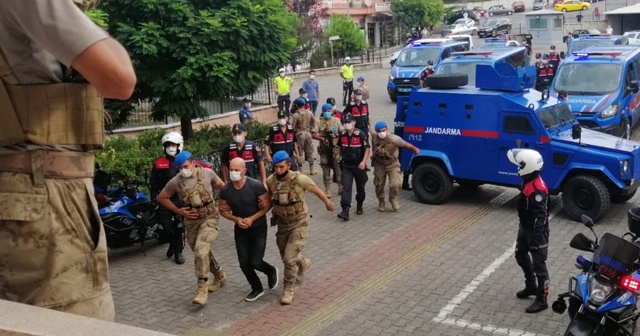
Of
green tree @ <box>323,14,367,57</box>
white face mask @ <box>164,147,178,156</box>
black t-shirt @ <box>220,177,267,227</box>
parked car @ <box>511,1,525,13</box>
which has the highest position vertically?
parked car @ <box>511,1,525,13</box>

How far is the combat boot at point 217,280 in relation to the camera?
894 cm

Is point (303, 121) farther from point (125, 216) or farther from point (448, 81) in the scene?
point (125, 216)

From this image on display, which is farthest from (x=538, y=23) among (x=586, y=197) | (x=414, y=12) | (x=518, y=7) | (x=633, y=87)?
(x=586, y=197)

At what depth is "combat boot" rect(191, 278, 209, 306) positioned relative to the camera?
27.4 feet

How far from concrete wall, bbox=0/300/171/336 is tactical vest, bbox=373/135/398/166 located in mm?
10586

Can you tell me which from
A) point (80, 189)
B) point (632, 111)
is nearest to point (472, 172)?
point (632, 111)

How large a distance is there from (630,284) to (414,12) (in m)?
49.4

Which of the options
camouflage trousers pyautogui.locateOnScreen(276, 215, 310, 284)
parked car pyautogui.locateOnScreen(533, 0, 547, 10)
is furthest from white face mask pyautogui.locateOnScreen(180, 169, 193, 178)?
parked car pyautogui.locateOnScreen(533, 0, 547, 10)

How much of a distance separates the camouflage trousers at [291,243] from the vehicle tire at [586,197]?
16.3 ft

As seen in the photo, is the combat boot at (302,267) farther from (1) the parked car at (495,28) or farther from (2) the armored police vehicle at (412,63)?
(1) the parked car at (495,28)

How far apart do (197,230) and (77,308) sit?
6.03 metres

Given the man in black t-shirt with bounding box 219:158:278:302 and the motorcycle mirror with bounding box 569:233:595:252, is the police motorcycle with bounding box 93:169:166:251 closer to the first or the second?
the man in black t-shirt with bounding box 219:158:278:302

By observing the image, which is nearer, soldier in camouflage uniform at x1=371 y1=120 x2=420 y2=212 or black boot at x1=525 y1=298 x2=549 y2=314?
black boot at x1=525 y1=298 x2=549 y2=314

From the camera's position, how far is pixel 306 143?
52.2ft
